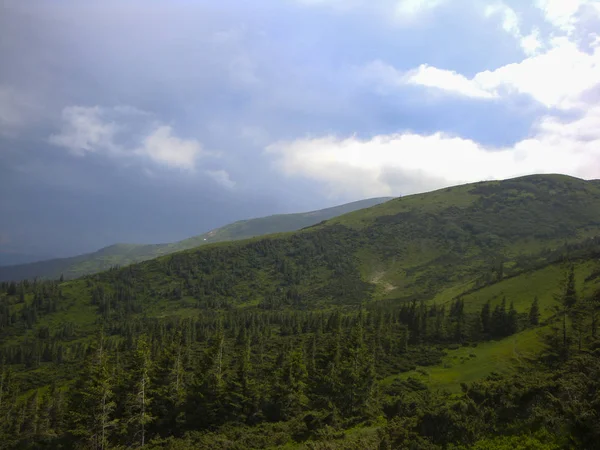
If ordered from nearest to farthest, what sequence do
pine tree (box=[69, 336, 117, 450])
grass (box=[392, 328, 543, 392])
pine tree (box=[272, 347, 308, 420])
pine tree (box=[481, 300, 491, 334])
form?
1. pine tree (box=[69, 336, 117, 450])
2. pine tree (box=[272, 347, 308, 420])
3. grass (box=[392, 328, 543, 392])
4. pine tree (box=[481, 300, 491, 334])

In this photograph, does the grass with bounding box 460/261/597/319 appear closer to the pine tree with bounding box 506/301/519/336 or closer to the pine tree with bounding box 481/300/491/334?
the pine tree with bounding box 506/301/519/336

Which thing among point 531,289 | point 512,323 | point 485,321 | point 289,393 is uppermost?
point 289,393

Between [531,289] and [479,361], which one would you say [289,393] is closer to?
[479,361]

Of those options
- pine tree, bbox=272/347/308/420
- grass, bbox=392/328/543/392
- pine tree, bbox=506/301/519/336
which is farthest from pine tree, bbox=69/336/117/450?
pine tree, bbox=506/301/519/336

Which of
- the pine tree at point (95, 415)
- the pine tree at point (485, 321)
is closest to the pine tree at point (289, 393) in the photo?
the pine tree at point (95, 415)

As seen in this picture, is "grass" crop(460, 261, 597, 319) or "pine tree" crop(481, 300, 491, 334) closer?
"pine tree" crop(481, 300, 491, 334)

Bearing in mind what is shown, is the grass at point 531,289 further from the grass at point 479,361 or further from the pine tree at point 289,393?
the pine tree at point 289,393

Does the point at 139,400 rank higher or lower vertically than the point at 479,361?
higher

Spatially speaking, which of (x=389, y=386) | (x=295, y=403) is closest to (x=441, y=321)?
(x=389, y=386)

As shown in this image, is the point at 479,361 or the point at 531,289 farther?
the point at 531,289

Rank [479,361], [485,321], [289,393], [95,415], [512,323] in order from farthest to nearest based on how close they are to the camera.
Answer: [485,321], [512,323], [479,361], [289,393], [95,415]

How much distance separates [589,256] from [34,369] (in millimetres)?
229593

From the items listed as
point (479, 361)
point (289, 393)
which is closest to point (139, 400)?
point (289, 393)

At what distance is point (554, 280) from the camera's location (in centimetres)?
13562
